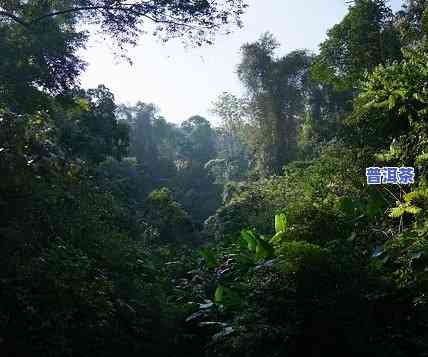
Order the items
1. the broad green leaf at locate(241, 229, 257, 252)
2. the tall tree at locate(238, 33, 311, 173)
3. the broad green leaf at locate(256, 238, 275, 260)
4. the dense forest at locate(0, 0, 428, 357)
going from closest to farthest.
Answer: the dense forest at locate(0, 0, 428, 357), the broad green leaf at locate(256, 238, 275, 260), the broad green leaf at locate(241, 229, 257, 252), the tall tree at locate(238, 33, 311, 173)

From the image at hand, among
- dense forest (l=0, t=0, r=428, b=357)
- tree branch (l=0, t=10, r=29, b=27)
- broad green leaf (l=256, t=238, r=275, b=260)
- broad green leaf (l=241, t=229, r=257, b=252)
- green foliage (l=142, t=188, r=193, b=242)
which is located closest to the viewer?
dense forest (l=0, t=0, r=428, b=357)

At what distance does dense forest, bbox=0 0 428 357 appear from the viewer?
5055 mm

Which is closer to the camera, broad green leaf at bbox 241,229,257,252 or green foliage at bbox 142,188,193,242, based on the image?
broad green leaf at bbox 241,229,257,252

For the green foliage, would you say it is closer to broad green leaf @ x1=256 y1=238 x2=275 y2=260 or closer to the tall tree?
the tall tree

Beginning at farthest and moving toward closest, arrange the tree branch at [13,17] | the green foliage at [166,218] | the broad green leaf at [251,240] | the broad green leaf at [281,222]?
the green foliage at [166,218] → the tree branch at [13,17] → the broad green leaf at [281,222] → the broad green leaf at [251,240]

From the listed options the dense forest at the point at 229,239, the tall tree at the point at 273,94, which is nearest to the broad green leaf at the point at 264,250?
the dense forest at the point at 229,239

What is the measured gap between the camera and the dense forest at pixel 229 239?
16.6 ft

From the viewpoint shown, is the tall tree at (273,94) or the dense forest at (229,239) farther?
the tall tree at (273,94)

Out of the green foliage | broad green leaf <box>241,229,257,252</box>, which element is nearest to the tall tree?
the green foliage

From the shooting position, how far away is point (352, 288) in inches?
204

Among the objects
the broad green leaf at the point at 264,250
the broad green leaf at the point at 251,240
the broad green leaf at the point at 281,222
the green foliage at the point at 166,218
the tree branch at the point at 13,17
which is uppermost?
the tree branch at the point at 13,17

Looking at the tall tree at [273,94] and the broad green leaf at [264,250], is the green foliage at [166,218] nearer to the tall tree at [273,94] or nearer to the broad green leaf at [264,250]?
the tall tree at [273,94]

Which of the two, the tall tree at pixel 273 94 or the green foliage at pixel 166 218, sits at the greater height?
the tall tree at pixel 273 94

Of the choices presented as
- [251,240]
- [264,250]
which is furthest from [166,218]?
[264,250]
